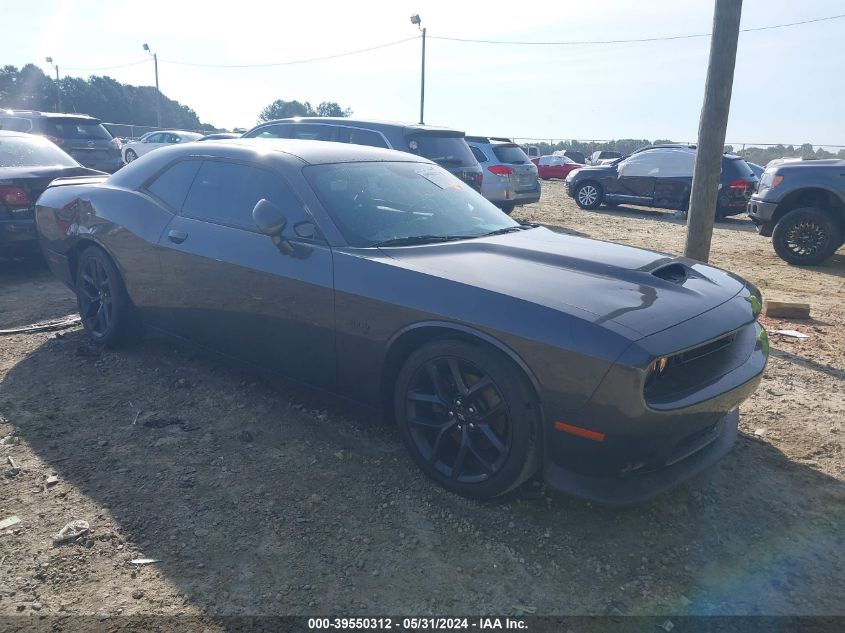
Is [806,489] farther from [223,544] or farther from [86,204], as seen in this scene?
[86,204]

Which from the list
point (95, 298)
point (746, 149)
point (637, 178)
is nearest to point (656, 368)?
point (95, 298)

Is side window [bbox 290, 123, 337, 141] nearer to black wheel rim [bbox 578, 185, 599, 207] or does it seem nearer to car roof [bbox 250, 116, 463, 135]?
car roof [bbox 250, 116, 463, 135]

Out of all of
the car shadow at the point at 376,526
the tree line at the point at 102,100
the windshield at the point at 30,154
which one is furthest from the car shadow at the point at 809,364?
the tree line at the point at 102,100

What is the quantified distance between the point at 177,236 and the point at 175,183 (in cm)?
46

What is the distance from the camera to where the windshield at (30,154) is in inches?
262

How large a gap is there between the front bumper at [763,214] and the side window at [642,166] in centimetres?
566

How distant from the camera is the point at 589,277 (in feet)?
9.53

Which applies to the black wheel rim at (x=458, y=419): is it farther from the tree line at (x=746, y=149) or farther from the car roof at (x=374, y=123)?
the tree line at (x=746, y=149)

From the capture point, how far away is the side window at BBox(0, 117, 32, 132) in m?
11.9

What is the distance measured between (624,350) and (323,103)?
71476mm

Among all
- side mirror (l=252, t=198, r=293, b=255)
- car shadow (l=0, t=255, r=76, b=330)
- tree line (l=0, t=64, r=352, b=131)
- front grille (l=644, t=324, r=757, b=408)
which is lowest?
car shadow (l=0, t=255, r=76, b=330)

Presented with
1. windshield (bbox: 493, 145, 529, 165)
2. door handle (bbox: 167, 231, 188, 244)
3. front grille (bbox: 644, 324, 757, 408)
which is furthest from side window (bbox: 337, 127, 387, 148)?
front grille (bbox: 644, 324, 757, 408)

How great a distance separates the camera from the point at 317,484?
302 cm

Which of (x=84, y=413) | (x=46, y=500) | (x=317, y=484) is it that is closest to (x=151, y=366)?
(x=84, y=413)
